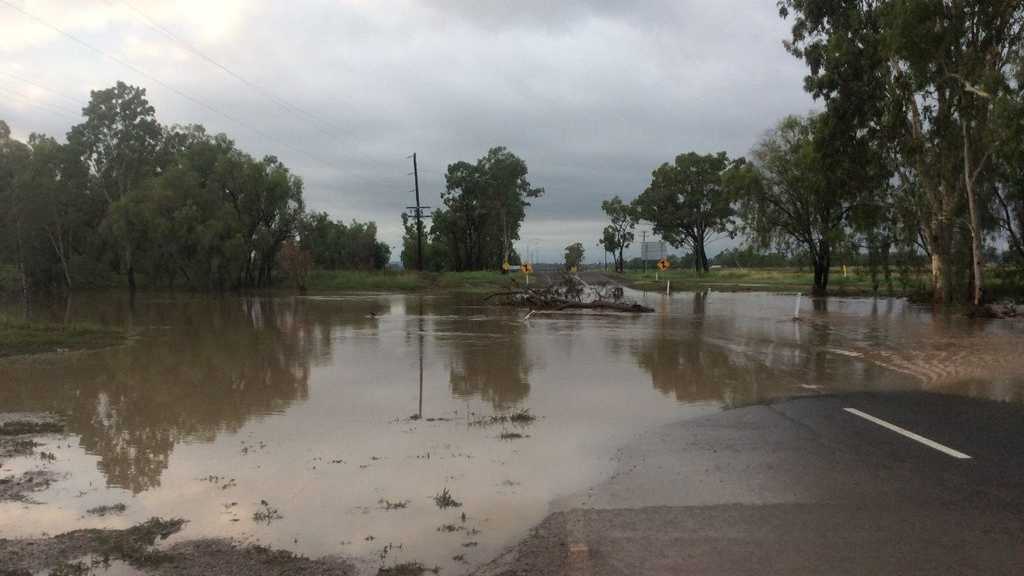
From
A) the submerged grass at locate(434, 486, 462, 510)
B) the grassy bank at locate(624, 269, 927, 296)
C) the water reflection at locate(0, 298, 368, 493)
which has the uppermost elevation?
the grassy bank at locate(624, 269, 927, 296)

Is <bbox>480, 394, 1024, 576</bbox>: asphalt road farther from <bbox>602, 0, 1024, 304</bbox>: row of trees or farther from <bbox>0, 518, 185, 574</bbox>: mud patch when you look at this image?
<bbox>602, 0, 1024, 304</bbox>: row of trees

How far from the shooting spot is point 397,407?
1005 centimetres

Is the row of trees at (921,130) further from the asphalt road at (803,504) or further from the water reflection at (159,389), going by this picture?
the water reflection at (159,389)

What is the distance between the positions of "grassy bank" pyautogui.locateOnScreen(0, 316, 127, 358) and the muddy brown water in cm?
81

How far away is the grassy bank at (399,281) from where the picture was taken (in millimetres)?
56250

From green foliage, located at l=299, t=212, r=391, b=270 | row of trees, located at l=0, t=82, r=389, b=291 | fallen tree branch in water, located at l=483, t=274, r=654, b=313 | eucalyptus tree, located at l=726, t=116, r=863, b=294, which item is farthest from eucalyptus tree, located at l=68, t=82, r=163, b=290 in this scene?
eucalyptus tree, located at l=726, t=116, r=863, b=294

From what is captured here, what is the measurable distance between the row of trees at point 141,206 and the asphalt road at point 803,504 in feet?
Answer: 165

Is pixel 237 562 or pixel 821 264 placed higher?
pixel 821 264

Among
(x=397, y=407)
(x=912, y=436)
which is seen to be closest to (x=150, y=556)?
(x=397, y=407)

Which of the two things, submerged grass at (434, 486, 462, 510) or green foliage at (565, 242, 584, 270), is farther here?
green foliage at (565, 242, 584, 270)

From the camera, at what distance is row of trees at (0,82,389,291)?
52250mm

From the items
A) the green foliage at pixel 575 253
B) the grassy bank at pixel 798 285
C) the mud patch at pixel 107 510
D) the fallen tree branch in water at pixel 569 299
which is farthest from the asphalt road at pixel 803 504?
the green foliage at pixel 575 253

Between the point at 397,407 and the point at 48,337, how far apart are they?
39.2 feet

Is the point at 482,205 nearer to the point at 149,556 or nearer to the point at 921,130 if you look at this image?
the point at 921,130
